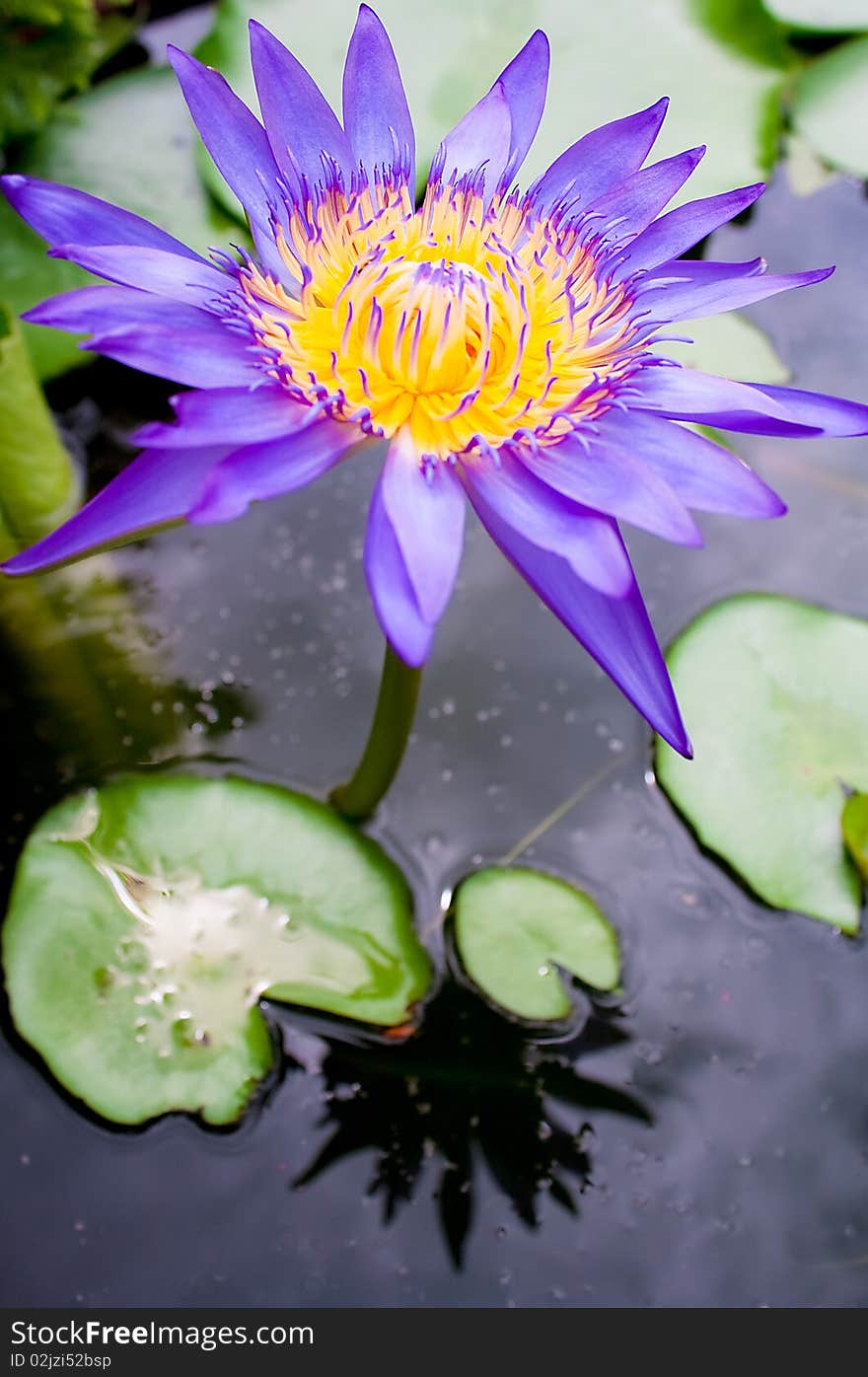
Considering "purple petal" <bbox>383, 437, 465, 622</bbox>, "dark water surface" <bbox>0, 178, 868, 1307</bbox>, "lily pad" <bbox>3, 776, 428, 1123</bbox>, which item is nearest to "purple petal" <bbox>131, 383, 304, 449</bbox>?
"purple petal" <bbox>383, 437, 465, 622</bbox>

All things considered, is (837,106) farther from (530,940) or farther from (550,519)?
(530,940)

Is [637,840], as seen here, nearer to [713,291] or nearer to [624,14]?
[713,291]

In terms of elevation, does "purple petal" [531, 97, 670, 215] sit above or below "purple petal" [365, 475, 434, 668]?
above

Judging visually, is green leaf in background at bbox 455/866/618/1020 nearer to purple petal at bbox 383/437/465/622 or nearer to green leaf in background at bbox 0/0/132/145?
purple petal at bbox 383/437/465/622

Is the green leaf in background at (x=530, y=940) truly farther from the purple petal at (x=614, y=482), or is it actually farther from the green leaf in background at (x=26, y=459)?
the green leaf in background at (x=26, y=459)

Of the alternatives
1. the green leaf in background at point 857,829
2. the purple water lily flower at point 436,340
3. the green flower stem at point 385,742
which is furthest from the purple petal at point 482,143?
the green leaf in background at point 857,829

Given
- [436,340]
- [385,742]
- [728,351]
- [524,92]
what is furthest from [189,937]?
[728,351]
